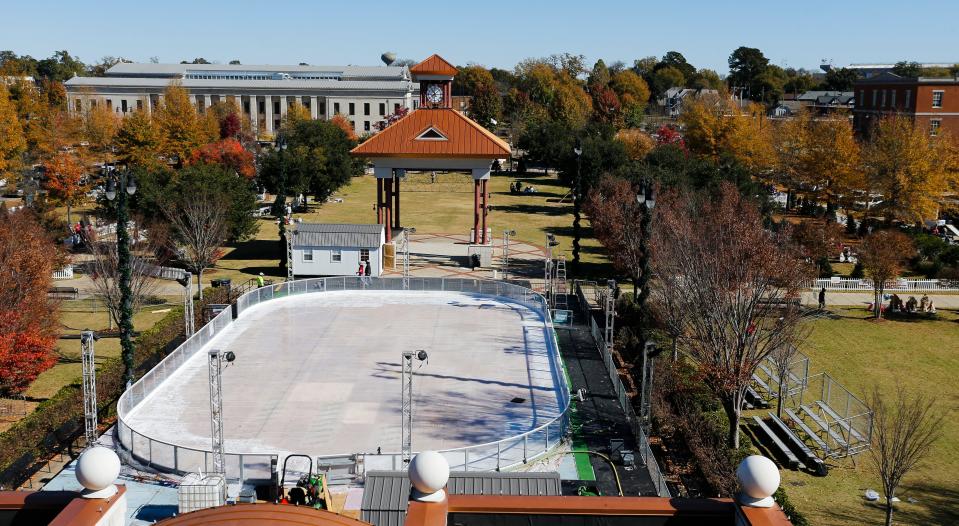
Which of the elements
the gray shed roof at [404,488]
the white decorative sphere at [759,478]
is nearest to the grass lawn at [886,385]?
the gray shed roof at [404,488]

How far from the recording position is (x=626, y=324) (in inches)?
1387

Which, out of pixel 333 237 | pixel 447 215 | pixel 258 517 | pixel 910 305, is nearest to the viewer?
pixel 258 517

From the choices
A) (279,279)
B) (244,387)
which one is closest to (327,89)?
(279,279)

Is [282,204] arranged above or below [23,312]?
above

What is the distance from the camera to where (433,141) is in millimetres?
47438

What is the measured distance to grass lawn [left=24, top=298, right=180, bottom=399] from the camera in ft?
96.5

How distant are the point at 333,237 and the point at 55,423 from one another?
21.0 metres

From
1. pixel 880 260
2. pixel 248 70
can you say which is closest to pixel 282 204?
pixel 880 260

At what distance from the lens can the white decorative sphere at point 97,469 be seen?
973 cm

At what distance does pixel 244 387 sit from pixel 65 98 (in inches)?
3979

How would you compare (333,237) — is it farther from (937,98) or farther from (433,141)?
(937,98)

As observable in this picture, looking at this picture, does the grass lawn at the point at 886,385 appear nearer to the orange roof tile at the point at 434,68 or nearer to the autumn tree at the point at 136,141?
the orange roof tile at the point at 434,68

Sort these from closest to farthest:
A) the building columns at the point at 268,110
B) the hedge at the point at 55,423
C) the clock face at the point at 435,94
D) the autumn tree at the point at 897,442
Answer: the autumn tree at the point at 897,442, the hedge at the point at 55,423, the clock face at the point at 435,94, the building columns at the point at 268,110

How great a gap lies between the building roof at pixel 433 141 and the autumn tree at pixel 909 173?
26.3m
